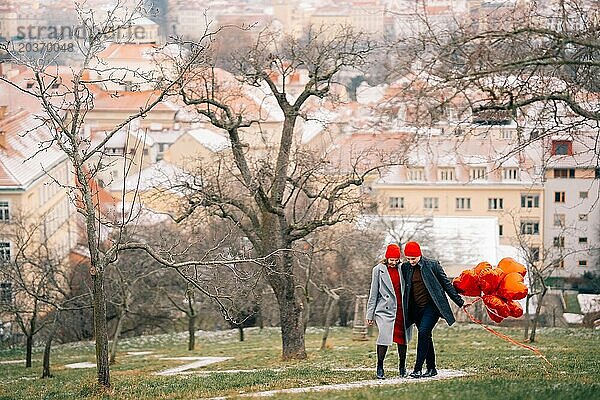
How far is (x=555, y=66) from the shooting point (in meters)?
13.0

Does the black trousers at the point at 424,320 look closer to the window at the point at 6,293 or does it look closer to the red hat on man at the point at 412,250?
the red hat on man at the point at 412,250

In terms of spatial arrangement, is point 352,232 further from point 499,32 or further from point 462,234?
point 499,32

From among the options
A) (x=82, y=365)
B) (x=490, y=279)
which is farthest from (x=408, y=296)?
(x=82, y=365)

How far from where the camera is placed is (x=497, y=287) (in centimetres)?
1202

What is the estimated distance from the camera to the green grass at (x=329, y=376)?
10.9 meters

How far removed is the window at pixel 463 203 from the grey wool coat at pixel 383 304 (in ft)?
131

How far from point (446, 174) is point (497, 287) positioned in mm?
40742

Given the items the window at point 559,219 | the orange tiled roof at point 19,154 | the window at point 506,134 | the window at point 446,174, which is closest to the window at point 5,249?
the orange tiled roof at point 19,154

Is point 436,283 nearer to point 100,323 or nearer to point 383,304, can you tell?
point 383,304

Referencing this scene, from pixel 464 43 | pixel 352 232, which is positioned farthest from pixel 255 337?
pixel 464 43

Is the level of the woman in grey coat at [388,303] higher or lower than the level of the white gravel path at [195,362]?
higher

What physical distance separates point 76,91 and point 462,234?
33.2 m

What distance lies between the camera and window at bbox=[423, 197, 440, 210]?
169ft

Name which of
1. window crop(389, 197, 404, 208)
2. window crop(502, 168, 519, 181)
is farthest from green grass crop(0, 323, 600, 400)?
window crop(502, 168, 519, 181)
